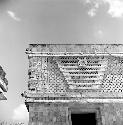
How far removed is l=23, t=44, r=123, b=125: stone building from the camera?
11984mm

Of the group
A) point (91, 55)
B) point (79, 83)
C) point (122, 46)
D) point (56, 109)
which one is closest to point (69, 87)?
point (79, 83)

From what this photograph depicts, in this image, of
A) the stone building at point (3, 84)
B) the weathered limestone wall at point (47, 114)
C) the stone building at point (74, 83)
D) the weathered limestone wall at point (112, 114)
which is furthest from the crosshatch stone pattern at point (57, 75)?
the stone building at point (3, 84)

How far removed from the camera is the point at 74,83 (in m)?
12.7

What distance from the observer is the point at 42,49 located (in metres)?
13.6

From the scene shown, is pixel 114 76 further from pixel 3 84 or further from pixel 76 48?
pixel 3 84

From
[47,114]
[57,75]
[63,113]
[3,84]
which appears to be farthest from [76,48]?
[3,84]

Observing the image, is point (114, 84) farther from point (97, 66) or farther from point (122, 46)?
point (122, 46)

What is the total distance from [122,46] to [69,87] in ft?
13.1

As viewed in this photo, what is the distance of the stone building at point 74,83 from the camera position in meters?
12.0

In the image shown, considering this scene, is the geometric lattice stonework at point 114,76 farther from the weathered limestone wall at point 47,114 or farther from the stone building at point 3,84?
the stone building at point 3,84

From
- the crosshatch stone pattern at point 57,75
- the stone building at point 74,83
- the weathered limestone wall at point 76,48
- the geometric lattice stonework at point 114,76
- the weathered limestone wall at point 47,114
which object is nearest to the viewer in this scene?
the weathered limestone wall at point 47,114

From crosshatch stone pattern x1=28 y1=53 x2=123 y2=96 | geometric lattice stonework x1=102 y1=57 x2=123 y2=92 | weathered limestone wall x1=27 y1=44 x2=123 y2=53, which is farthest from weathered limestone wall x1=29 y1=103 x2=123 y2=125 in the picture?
weathered limestone wall x1=27 y1=44 x2=123 y2=53

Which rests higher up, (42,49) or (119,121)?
(42,49)

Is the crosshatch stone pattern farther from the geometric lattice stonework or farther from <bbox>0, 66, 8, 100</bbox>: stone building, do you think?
<bbox>0, 66, 8, 100</bbox>: stone building
